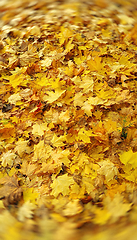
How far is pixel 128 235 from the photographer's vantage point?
745 mm

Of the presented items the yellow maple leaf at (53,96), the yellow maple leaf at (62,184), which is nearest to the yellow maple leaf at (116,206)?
the yellow maple leaf at (62,184)

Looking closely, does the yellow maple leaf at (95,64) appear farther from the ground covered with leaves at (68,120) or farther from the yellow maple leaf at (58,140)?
the yellow maple leaf at (58,140)

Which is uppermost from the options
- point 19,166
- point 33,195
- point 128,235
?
point 19,166

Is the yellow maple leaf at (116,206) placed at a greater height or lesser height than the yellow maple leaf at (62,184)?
lesser

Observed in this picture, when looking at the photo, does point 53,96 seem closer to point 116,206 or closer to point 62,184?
point 62,184

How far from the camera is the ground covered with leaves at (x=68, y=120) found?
0.96 metres

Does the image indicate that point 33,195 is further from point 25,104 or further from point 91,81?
point 91,81

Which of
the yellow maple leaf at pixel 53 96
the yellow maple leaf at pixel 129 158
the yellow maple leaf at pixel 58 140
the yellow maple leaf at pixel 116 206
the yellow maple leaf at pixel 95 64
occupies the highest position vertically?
the yellow maple leaf at pixel 95 64

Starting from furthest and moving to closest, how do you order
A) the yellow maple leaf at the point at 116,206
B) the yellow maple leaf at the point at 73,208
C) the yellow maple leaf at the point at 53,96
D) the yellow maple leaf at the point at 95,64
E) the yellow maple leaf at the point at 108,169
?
the yellow maple leaf at the point at 95,64
the yellow maple leaf at the point at 53,96
the yellow maple leaf at the point at 108,169
the yellow maple leaf at the point at 73,208
the yellow maple leaf at the point at 116,206

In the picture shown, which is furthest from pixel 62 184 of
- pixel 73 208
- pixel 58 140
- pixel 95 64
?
pixel 95 64

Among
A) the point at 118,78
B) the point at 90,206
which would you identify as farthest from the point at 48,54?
the point at 90,206

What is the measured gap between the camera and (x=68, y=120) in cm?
136

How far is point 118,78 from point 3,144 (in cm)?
118

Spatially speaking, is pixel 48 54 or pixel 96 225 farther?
pixel 48 54
